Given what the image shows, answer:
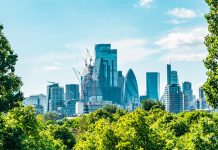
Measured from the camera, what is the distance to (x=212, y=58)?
41812 millimetres

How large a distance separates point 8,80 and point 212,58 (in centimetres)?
1876

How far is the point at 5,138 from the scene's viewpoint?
40.6 meters

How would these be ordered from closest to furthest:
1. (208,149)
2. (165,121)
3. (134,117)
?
(208,149), (134,117), (165,121)

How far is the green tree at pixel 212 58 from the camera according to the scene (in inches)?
1618

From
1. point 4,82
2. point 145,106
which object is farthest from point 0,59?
point 145,106

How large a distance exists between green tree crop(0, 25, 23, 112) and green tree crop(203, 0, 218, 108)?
17381 mm

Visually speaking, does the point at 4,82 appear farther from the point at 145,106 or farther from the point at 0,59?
→ the point at 145,106

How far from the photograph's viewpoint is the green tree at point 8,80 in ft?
135

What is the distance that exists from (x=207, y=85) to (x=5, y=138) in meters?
18.9

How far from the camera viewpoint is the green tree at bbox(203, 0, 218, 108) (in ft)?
135

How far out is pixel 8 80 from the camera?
41.1 metres

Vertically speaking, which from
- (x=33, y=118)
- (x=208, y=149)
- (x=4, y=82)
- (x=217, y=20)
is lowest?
(x=208, y=149)

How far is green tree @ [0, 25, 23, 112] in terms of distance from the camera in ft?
135

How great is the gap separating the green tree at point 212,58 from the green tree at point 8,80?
17381 mm
